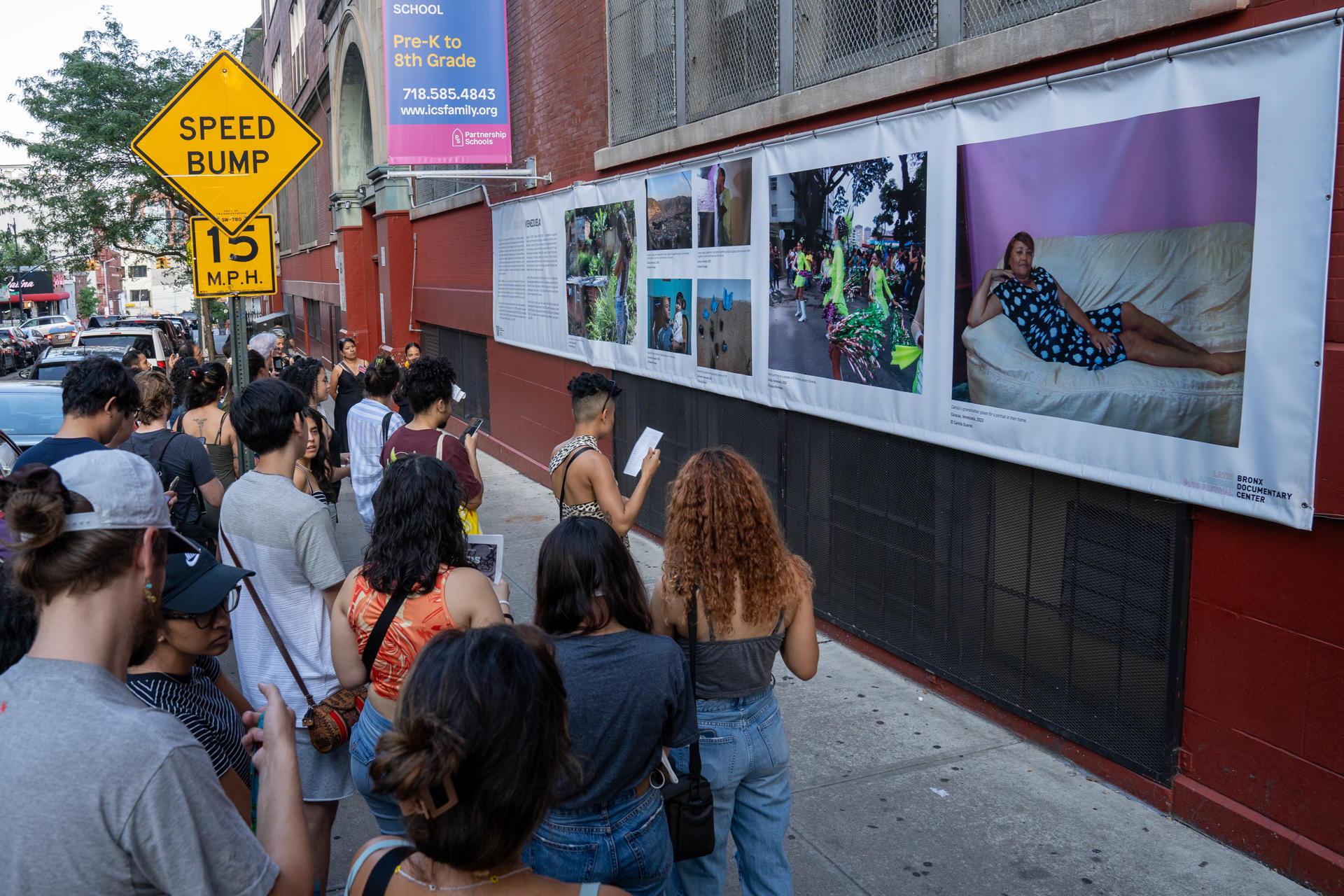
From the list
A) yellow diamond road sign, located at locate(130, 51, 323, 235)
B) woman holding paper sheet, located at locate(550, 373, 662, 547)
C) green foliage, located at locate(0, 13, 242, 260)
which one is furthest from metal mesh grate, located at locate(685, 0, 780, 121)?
green foliage, located at locate(0, 13, 242, 260)

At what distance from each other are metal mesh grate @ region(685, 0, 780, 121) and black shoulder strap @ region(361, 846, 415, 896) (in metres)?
6.42

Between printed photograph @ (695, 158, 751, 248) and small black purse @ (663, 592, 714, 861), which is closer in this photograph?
small black purse @ (663, 592, 714, 861)

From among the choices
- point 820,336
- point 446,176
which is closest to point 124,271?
point 446,176

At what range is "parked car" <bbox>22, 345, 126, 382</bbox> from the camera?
16172mm

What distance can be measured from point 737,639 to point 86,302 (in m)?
107

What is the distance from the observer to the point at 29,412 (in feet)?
33.7

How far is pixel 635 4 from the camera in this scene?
9.59 meters

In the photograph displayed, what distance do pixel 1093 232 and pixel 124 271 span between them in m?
108

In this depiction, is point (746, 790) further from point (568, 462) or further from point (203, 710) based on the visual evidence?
point (568, 462)

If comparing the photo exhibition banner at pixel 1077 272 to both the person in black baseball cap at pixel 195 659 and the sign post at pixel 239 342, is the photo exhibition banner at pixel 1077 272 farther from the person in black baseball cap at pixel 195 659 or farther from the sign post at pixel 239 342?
the person in black baseball cap at pixel 195 659

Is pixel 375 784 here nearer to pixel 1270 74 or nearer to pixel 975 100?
pixel 1270 74

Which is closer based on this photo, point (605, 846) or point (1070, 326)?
point (605, 846)

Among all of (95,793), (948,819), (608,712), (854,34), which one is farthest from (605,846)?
(854,34)

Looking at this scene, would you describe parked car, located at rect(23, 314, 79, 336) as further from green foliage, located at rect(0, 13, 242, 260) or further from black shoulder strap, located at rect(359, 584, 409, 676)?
black shoulder strap, located at rect(359, 584, 409, 676)
